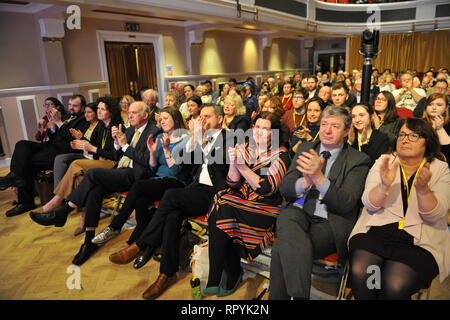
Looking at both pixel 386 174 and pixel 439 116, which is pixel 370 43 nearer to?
pixel 439 116

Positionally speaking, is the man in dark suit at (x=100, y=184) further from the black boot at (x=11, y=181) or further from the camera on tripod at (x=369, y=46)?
the camera on tripod at (x=369, y=46)

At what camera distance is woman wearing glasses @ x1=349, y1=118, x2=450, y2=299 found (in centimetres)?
156

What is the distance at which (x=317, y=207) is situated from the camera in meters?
1.87

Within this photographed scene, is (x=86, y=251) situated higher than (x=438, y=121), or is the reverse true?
(x=438, y=121)

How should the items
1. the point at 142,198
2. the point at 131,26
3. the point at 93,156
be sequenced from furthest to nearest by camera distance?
1. the point at 131,26
2. the point at 93,156
3. the point at 142,198

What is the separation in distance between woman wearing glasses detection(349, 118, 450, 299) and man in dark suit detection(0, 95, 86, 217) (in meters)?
3.18

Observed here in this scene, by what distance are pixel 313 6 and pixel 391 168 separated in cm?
1049

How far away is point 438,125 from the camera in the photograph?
103 inches

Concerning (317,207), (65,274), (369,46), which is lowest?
(65,274)

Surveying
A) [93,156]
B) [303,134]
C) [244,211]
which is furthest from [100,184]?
[303,134]

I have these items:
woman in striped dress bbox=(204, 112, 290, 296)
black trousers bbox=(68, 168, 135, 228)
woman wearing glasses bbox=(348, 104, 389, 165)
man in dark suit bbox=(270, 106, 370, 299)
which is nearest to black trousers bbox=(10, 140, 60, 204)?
black trousers bbox=(68, 168, 135, 228)

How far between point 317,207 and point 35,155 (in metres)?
3.28

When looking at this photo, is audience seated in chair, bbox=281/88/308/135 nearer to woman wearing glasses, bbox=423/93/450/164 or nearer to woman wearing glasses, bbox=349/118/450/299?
woman wearing glasses, bbox=423/93/450/164
